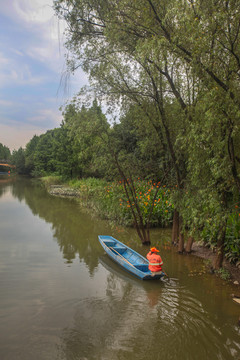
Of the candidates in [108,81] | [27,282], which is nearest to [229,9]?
[108,81]

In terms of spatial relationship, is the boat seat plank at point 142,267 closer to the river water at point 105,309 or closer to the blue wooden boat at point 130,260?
the blue wooden boat at point 130,260

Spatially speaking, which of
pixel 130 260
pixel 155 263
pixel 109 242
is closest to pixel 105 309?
pixel 155 263

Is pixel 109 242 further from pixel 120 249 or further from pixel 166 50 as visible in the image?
pixel 166 50

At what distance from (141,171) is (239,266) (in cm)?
499

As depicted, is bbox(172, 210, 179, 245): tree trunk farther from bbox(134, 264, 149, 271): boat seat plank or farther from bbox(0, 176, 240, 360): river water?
bbox(134, 264, 149, 271): boat seat plank

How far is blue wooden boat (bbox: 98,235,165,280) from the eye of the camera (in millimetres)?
7921

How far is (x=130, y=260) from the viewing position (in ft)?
31.2

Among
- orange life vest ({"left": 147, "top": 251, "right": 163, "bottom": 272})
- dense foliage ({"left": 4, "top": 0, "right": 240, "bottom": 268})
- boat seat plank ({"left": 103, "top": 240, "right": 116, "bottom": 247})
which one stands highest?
dense foliage ({"left": 4, "top": 0, "right": 240, "bottom": 268})

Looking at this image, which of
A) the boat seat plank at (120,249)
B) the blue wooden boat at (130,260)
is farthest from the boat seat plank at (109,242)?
the boat seat plank at (120,249)

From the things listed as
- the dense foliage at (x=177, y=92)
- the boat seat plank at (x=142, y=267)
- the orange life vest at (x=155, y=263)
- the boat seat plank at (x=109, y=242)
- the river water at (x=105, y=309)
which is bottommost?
the river water at (x=105, y=309)

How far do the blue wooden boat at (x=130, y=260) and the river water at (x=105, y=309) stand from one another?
273 millimetres

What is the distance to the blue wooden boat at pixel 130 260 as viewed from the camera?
7.92 metres

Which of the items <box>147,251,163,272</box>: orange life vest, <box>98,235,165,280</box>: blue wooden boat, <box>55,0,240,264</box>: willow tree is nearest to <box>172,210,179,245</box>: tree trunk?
<box>55,0,240,264</box>: willow tree

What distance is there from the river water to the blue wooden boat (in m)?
0.27
